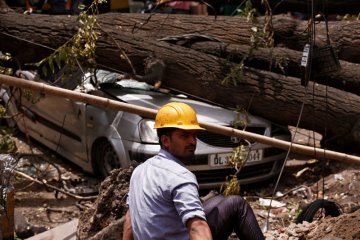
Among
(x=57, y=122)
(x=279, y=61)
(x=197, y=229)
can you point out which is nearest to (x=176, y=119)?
(x=197, y=229)

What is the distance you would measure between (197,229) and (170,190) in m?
0.25

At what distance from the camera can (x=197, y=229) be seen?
320 cm

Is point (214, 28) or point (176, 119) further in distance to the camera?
point (214, 28)

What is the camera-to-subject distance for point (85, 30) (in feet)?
22.0

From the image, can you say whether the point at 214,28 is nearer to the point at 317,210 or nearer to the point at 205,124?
the point at 205,124

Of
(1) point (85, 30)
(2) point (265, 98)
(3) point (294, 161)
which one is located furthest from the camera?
(3) point (294, 161)

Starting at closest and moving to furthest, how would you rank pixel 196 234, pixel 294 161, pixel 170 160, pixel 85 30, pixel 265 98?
pixel 196 234 → pixel 170 160 → pixel 85 30 → pixel 265 98 → pixel 294 161

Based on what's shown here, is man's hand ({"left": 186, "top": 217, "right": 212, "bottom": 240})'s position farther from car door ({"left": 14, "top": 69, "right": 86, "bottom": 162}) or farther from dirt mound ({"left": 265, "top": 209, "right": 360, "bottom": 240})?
car door ({"left": 14, "top": 69, "right": 86, "bottom": 162})

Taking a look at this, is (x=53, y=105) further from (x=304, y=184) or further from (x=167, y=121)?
(x=167, y=121)

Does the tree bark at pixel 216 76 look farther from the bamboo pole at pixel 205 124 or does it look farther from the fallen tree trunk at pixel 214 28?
the bamboo pole at pixel 205 124

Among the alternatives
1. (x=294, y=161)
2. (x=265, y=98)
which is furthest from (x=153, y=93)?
(x=294, y=161)

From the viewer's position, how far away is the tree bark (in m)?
7.15

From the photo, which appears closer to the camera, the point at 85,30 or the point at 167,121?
the point at 167,121

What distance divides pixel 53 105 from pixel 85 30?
74.3 inches
